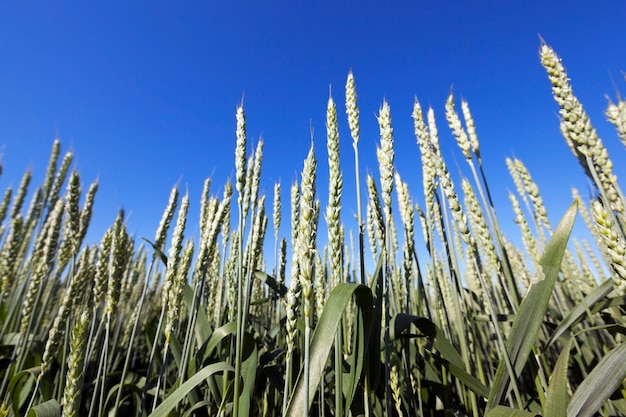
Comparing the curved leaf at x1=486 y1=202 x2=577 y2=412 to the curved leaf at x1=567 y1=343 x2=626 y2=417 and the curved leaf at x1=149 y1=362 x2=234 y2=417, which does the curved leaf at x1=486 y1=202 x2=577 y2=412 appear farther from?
the curved leaf at x1=149 y1=362 x2=234 y2=417

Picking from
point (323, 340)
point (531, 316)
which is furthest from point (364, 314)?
point (531, 316)

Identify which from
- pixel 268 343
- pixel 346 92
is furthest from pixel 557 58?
pixel 268 343

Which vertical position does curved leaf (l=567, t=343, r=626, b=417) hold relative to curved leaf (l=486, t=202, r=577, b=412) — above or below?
below

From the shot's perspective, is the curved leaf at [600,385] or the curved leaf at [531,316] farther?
the curved leaf at [531,316]

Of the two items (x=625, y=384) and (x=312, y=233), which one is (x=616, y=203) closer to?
(x=625, y=384)

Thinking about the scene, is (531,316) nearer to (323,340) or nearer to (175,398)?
(323,340)

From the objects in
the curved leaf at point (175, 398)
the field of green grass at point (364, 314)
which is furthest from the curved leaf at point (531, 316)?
the curved leaf at point (175, 398)

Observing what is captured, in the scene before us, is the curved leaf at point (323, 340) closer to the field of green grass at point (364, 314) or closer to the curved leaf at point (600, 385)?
the field of green grass at point (364, 314)

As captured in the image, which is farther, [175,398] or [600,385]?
[175,398]

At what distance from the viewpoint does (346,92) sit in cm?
153

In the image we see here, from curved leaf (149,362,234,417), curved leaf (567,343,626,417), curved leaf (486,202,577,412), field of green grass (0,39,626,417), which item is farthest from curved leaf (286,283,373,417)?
curved leaf (567,343,626,417)

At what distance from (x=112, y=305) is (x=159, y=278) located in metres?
4.01

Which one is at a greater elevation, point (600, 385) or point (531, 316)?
point (531, 316)

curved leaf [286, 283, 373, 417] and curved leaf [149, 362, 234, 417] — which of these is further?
curved leaf [149, 362, 234, 417]
